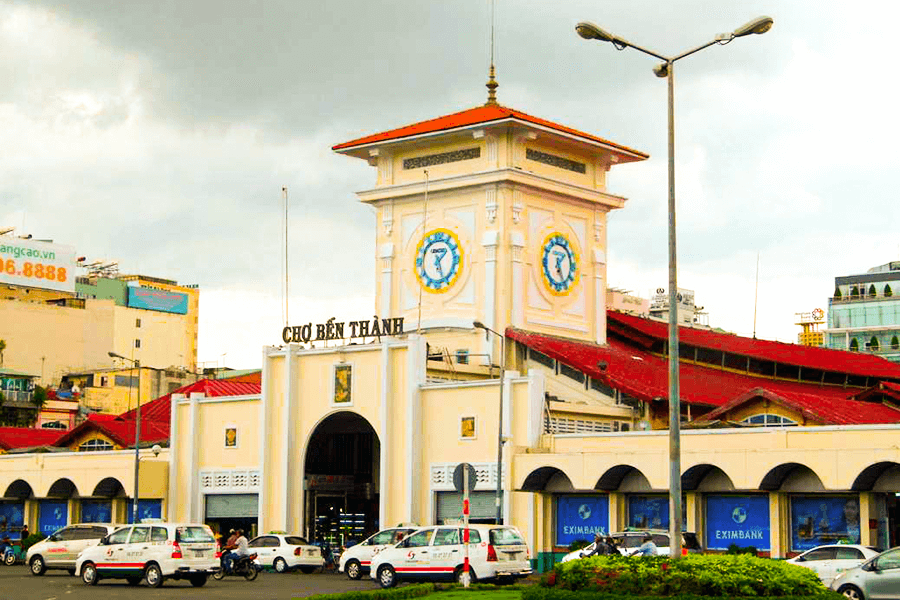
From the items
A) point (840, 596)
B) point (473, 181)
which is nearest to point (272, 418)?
point (473, 181)

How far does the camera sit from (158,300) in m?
149

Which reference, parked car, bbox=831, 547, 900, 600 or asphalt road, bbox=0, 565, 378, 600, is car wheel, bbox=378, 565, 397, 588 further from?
parked car, bbox=831, 547, 900, 600

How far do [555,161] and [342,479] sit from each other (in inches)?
724

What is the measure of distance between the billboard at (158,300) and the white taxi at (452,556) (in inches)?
4103

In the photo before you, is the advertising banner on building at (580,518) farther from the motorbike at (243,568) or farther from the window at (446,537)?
the window at (446,537)

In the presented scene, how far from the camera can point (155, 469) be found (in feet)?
Answer: 237

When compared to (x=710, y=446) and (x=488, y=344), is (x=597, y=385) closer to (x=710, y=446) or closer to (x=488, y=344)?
(x=488, y=344)

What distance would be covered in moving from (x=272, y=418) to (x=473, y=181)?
1454 cm

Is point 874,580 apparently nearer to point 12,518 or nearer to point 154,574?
point 154,574

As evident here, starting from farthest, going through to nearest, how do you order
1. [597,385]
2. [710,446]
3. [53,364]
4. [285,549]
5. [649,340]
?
[53,364] < [649,340] < [597,385] < [285,549] < [710,446]

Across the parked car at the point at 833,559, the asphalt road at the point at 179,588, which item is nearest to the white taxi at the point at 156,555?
the asphalt road at the point at 179,588

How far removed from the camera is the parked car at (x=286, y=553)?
60.0 meters

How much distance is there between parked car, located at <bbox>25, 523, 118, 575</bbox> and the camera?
181 feet

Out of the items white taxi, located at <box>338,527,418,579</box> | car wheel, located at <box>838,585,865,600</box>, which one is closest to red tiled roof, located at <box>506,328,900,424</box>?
white taxi, located at <box>338,527,418,579</box>
